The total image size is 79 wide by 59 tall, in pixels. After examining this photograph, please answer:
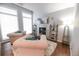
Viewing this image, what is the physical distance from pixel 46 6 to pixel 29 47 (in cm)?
79

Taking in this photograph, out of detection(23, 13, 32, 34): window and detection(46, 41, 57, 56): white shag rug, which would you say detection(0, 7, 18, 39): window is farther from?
detection(46, 41, 57, 56): white shag rug

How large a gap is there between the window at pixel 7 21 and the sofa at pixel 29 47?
0.24 meters

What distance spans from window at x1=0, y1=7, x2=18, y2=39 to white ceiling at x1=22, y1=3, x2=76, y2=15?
293 mm

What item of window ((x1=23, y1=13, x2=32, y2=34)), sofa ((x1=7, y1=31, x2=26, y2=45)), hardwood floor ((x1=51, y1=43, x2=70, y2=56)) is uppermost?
window ((x1=23, y1=13, x2=32, y2=34))

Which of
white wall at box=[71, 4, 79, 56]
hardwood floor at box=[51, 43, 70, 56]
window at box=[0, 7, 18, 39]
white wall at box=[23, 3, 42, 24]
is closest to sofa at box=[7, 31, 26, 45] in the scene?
window at box=[0, 7, 18, 39]

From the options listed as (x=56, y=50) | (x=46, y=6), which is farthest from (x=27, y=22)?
(x=56, y=50)

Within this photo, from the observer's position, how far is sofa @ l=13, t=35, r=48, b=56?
1.52 metres

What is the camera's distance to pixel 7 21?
62.7 inches

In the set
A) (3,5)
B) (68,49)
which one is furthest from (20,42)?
(68,49)

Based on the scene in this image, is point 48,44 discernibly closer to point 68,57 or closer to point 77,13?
point 68,57

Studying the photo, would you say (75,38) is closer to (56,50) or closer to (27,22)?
(56,50)

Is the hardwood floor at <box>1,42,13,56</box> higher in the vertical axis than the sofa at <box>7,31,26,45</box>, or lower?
lower

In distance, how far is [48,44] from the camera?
1586 millimetres

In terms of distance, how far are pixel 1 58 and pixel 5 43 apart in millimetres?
279
